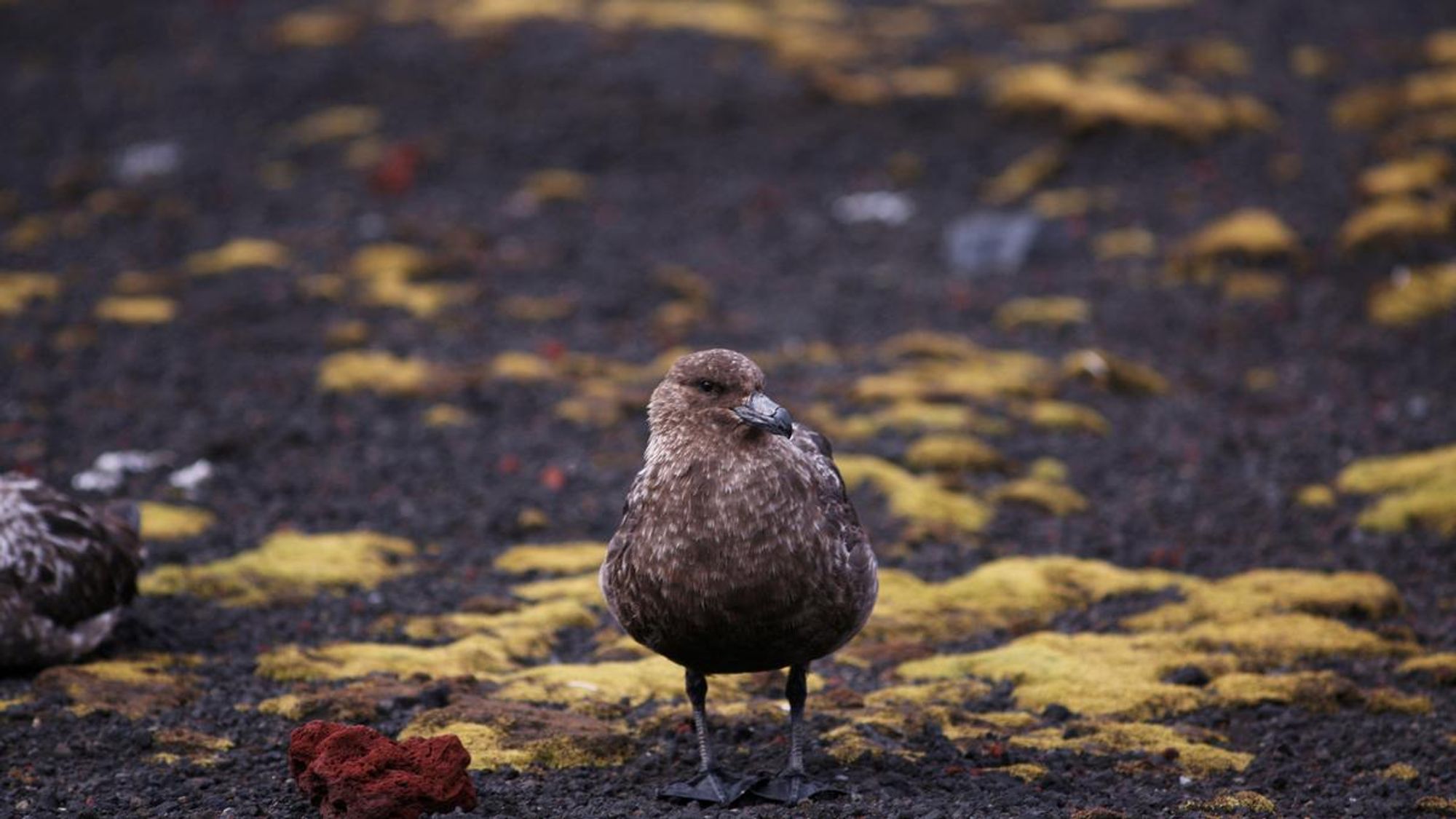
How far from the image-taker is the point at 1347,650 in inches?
397

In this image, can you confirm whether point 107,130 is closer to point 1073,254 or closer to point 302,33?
point 302,33

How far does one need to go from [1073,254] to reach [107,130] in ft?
51.2

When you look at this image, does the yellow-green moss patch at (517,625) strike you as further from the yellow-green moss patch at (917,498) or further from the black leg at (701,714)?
the yellow-green moss patch at (917,498)

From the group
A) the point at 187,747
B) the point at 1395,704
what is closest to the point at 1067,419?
→ the point at 1395,704

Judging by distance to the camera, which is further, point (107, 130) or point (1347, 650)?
point (107, 130)

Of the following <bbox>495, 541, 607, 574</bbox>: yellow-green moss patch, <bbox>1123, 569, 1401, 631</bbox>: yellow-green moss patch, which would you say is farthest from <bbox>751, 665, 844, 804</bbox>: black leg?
<bbox>495, 541, 607, 574</bbox>: yellow-green moss patch

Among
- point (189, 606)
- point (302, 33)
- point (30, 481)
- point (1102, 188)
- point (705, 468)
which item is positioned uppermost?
point (302, 33)

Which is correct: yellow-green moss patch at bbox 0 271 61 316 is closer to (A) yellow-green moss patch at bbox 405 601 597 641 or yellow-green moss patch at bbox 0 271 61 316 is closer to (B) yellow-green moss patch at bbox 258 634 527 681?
(A) yellow-green moss patch at bbox 405 601 597 641

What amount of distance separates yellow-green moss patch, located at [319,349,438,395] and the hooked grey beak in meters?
9.35

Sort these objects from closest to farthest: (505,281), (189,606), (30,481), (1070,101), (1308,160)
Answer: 1. (30,481)
2. (189,606)
3. (505,281)
4. (1308,160)
5. (1070,101)

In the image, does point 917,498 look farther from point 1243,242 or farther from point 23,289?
point 23,289

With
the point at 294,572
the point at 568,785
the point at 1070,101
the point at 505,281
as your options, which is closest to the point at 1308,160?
the point at 1070,101

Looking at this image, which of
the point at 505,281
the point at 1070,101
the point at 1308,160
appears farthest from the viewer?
the point at 1070,101

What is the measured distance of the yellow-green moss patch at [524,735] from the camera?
26.2ft
